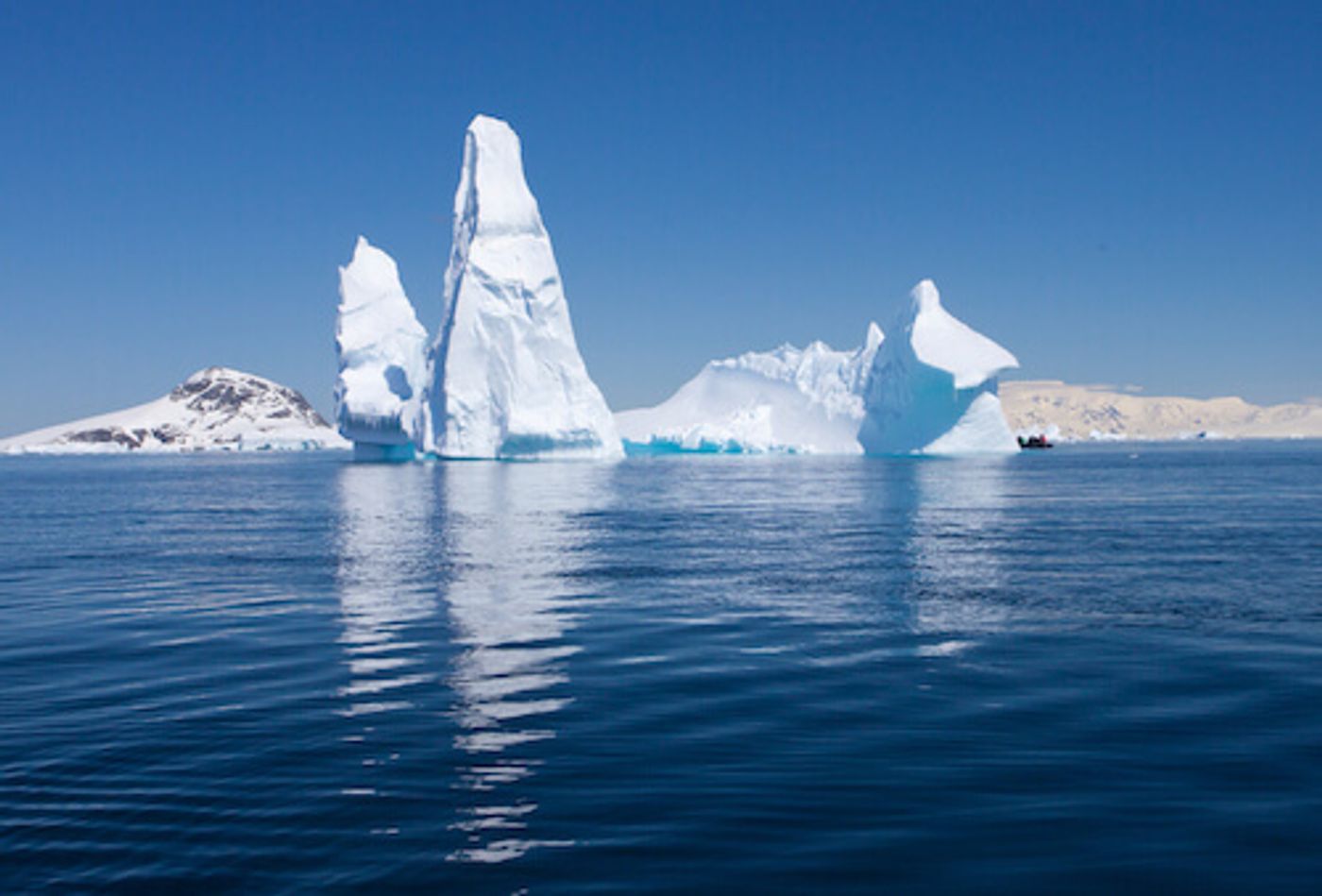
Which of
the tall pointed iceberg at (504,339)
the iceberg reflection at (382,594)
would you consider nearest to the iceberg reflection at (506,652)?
the iceberg reflection at (382,594)

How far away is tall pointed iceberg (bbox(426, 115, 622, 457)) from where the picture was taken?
66.6 meters

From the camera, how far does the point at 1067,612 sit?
555 inches

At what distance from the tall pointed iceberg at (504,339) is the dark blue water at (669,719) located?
151 ft

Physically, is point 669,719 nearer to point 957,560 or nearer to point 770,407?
point 957,560

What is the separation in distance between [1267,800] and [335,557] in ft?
60.2

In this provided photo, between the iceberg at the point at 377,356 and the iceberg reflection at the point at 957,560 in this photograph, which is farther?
the iceberg at the point at 377,356

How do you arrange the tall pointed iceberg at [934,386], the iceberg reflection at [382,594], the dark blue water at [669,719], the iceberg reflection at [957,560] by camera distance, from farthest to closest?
the tall pointed iceberg at [934,386]
the iceberg reflection at [957,560]
the iceberg reflection at [382,594]
the dark blue water at [669,719]

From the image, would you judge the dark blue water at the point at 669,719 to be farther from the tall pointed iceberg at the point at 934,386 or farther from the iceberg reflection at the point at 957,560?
the tall pointed iceberg at the point at 934,386

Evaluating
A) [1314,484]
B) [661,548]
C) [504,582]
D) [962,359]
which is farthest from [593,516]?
[962,359]

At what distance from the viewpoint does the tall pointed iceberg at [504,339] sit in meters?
66.6

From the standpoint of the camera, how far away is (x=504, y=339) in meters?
67.1

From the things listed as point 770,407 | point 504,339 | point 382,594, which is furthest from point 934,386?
point 382,594

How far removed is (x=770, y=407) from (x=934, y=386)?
22030mm

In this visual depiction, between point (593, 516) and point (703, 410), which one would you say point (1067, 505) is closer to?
point (593, 516)
